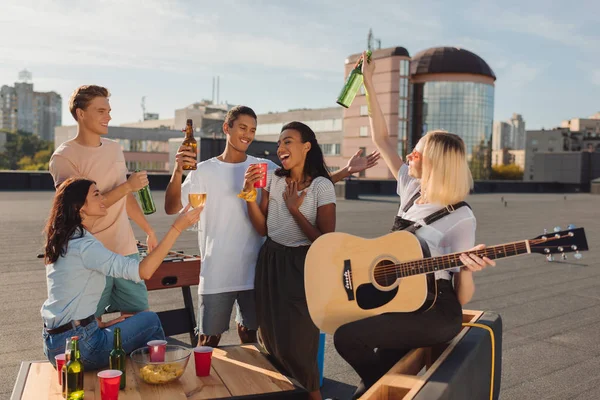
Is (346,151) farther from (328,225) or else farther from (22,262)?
(328,225)

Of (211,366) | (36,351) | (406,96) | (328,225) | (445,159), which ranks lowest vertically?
(36,351)

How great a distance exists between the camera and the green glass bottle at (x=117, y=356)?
9.53ft

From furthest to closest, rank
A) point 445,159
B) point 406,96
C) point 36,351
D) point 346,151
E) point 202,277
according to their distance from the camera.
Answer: point 346,151, point 406,96, point 36,351, point 202,277, point 445,159

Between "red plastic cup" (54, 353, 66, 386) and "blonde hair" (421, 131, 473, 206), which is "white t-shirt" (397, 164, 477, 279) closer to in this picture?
"blonde hair" (421, 131, 473, 206)

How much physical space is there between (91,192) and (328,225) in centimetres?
132

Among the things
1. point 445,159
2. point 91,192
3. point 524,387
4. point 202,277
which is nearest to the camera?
point 445,159

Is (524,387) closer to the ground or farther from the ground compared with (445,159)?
closer to the ground

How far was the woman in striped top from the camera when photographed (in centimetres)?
328

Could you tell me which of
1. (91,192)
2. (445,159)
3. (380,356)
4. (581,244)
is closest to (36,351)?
(91,192)

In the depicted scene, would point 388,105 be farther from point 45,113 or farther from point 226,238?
point 45,113

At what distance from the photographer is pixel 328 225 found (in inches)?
132

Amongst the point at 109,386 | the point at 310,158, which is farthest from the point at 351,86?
the point at 109,386

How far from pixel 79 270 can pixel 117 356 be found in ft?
1.58

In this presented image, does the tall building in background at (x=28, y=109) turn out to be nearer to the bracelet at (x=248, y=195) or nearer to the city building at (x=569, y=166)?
the city building at (x=569, y=166)
